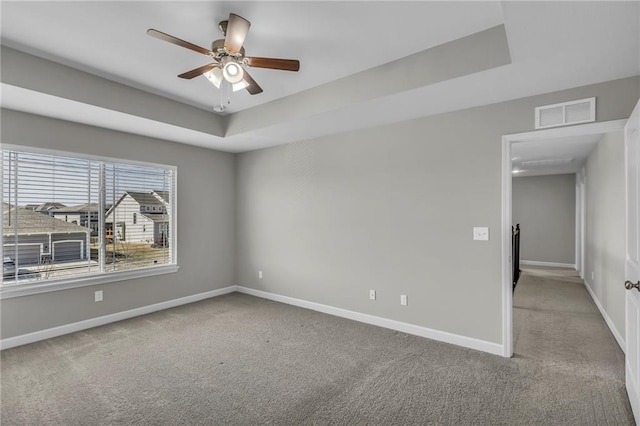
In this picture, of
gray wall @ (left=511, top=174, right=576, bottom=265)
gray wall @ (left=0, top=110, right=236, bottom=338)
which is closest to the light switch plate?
gray wall @ (left=0, top=110, right=236, bottom=338)

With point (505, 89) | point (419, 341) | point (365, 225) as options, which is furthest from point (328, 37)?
point (419, 341)

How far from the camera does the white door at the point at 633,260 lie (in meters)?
2.00

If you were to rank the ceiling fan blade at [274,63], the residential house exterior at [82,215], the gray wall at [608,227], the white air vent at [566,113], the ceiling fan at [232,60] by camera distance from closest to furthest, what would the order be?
the ceiling fan at [232,60], the ceiling fan blade at [274,63], the white air vent at [566,113], the gray wall at [608,227], the residential house exterior at [82,215]

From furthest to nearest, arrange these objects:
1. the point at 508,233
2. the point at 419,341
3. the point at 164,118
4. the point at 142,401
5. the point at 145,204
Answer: the point at 145,204 → the point at 164,118 → the point at 419,341 → the point at 508,233 → the point at 142,401

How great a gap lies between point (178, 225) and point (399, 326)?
11.1 ft

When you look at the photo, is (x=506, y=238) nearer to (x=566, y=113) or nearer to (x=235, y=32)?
(x=566, y=113)

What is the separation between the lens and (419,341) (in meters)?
3.35

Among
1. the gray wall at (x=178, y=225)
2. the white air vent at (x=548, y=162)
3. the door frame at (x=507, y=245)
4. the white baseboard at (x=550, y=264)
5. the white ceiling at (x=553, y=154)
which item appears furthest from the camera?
the white baseboard at (x=550, y=264)

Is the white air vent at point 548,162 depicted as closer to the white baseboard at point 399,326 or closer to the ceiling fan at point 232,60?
the white baseboard at point 399,326

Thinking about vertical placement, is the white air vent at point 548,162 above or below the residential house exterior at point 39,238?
above

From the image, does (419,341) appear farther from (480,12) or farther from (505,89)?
(480,12)

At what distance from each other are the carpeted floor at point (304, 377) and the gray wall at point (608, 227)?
0.44 meters

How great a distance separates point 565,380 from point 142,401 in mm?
3264

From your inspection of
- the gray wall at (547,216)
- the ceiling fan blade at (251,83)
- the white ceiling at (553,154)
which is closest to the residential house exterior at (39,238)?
the ceiling fan blade at (251,83)
